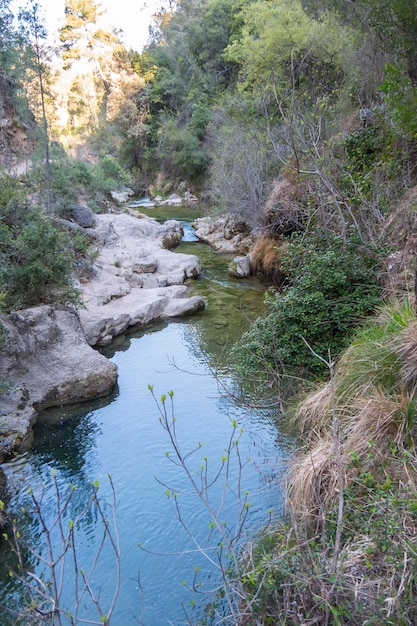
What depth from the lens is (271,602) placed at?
122 inches

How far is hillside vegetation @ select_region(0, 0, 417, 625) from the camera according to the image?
122 inches

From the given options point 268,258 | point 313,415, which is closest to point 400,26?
point 313,415

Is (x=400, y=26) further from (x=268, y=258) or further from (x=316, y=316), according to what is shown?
(x=268, y=258)

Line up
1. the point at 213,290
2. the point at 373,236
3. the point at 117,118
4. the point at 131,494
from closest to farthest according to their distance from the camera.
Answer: the point at 131,494
the point at 373,236
the point at 213,290
the point at 117,118

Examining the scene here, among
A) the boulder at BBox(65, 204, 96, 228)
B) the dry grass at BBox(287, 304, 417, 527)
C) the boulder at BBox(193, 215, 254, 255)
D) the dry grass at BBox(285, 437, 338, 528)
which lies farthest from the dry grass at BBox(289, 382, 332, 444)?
the boulder at BBox(65, 204, 96, 228)

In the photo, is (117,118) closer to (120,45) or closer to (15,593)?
(120,45)

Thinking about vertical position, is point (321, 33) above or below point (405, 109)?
above

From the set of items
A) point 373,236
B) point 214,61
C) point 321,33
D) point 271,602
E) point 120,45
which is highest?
point 120,45

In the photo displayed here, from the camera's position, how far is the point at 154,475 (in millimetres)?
4809

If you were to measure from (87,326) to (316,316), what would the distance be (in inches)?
213

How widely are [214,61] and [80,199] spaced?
14940 millimetres

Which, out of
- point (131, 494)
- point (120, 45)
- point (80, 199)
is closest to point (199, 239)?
point (80, 199)

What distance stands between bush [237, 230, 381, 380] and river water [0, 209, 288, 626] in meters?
0.71

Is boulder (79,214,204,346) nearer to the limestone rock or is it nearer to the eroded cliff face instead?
the limestone rock
